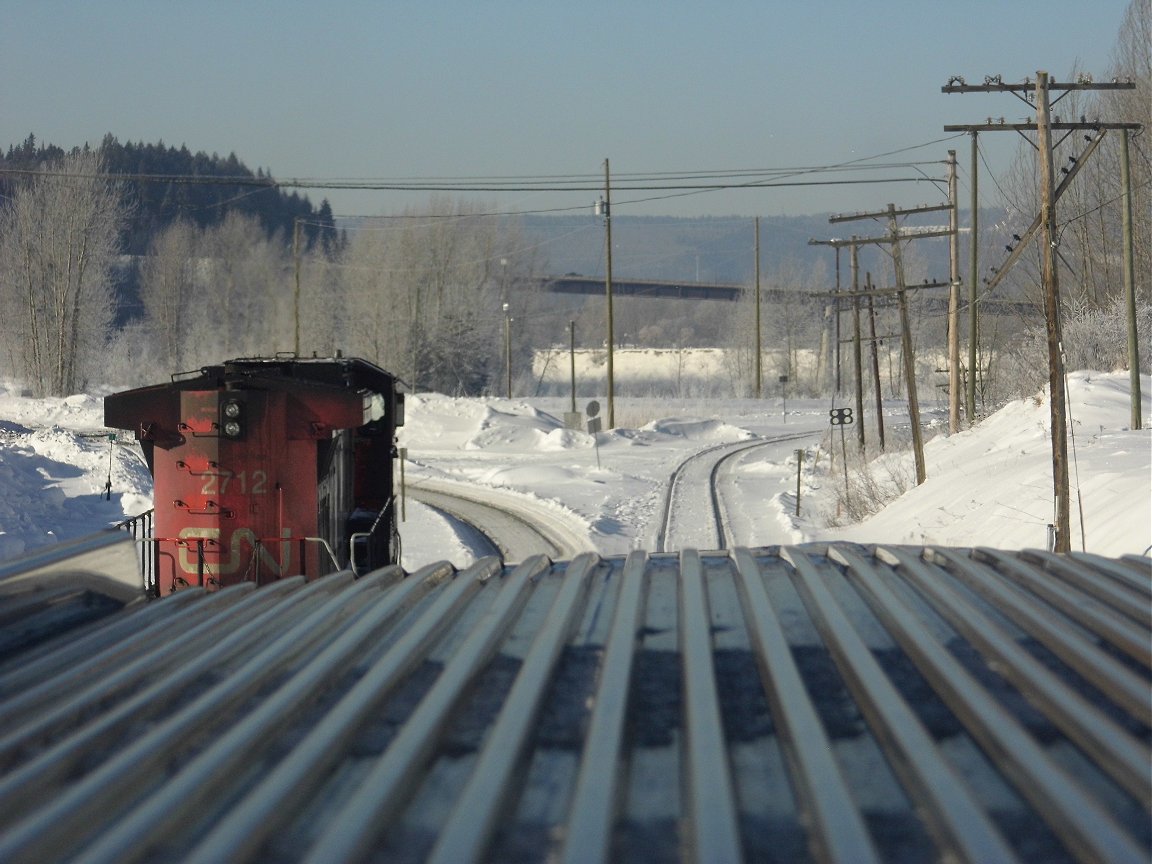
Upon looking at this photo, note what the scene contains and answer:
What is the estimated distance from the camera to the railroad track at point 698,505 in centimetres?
2338

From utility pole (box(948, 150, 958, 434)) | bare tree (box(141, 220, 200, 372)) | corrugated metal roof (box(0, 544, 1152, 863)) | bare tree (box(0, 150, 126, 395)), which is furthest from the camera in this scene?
bare tree (box(141, 220, 200, 372))

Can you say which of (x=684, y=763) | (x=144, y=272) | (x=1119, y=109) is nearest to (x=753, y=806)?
(x=684, y=763)

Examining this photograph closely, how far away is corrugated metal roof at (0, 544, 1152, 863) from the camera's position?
105 inches

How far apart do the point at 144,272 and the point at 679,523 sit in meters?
77.8

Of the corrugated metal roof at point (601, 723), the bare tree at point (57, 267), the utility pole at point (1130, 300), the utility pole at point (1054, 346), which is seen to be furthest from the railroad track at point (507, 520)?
the bare tree at point (57, 267)

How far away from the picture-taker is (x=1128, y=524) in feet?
47.2

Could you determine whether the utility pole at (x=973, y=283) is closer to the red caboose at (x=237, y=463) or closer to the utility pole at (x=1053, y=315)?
the utility pole at (x=1053, y=315)

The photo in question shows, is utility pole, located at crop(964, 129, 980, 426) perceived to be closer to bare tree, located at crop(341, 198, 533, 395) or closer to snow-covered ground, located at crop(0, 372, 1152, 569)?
snow-covered ground, located at crop(0, 372, 1152, 569)

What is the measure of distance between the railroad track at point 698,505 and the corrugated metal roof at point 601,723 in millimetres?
11868

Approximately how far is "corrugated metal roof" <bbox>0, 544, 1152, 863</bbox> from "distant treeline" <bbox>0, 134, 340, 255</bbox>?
347ft

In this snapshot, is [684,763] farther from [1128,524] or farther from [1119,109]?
[1119,109]

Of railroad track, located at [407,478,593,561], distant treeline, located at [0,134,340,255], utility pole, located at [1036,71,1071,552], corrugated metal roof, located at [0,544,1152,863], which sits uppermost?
distant treeline, located at [0,134,340,255]

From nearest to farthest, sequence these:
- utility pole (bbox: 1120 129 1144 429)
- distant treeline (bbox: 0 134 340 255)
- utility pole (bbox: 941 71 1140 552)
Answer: utility pole (bbox: 941 71 1140 552), utility pole (bbox: 1120 129 1144 429), distant treeline (bbox: 0 134 340 255)

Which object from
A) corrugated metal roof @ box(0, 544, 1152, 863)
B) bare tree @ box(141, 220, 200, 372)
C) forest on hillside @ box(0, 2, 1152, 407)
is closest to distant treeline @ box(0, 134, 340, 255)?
forest on hillside @ box(0, 2, 1152, 407)
